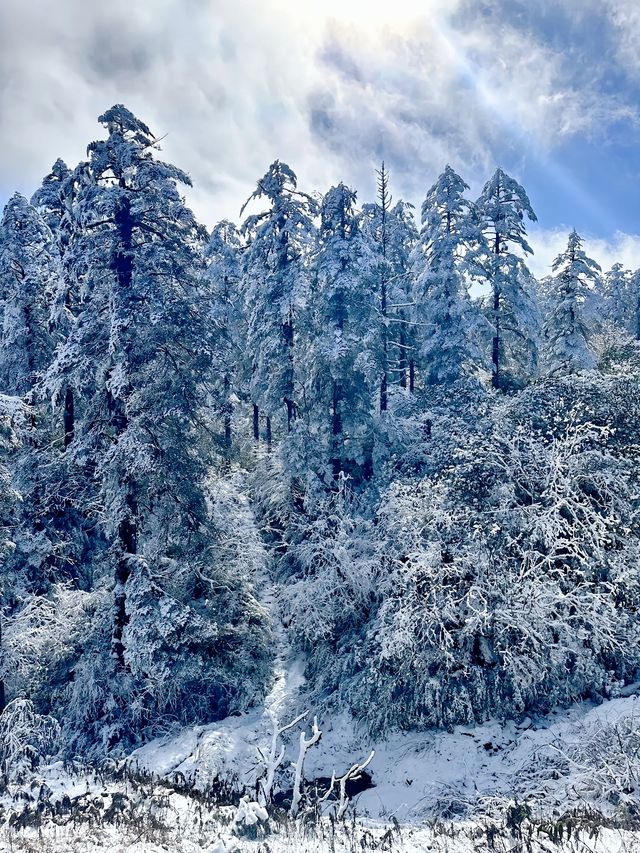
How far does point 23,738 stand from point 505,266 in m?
26.8

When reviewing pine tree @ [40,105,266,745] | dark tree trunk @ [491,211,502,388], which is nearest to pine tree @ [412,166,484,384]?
dark tree trunk @ [491,211,502,388]

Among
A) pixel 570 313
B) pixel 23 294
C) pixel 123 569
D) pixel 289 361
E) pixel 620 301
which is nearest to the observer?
pixel 123 569

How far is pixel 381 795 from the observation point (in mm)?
10250

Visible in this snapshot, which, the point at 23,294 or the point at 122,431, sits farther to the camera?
the point at 23,294

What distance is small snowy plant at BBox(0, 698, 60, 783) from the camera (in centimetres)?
1011

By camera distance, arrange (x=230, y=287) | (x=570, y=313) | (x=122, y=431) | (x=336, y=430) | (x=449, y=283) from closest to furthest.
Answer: (x=122, y=431)
(x=336, y=430)
(x=449, y=283)
(x=570, y=313)
(x=230, y=287)

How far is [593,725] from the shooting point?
30.9ft

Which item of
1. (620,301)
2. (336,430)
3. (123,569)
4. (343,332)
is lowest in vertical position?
(123,569)

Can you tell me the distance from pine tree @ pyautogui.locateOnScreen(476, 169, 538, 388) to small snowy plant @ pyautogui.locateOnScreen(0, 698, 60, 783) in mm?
A: 23588

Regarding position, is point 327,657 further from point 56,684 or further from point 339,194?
point 339,194

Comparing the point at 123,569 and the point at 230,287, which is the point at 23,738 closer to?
the point at 123,569

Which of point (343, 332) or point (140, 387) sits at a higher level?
point (343, 332)

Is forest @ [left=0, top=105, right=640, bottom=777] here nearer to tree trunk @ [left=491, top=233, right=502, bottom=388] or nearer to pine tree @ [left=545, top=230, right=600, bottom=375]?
tree trunk @ [left=491, top=233, right=502, bottom=388]

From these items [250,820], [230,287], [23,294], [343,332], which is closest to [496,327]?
[343,332]
